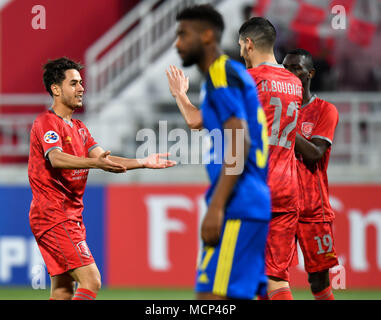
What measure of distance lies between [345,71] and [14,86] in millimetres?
7051

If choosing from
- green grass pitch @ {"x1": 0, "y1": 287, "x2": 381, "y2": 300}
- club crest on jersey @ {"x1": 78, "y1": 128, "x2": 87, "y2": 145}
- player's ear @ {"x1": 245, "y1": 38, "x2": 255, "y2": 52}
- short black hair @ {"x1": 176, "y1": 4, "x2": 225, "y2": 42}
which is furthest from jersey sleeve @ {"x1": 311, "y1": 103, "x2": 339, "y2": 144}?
green grass pitch @ {"x1": 0, "y1": 287, "x2": 381, "y2": 300}

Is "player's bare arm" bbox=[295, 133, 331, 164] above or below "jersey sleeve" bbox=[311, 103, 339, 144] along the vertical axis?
below

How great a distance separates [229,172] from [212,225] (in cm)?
31

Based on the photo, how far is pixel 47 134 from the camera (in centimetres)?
584

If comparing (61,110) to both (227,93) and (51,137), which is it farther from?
(227,93)

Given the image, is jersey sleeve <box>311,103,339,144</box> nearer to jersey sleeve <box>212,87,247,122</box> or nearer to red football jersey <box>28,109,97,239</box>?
red football jersey <box>28,109,97,239</box>

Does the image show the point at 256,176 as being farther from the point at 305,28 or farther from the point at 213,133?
the point at 305,28

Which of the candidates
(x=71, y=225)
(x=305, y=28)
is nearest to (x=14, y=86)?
(x=305, y=28)

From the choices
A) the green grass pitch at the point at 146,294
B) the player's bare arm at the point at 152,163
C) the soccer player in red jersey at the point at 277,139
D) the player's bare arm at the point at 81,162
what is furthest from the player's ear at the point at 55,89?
the green grass pitch at the point at 146,294

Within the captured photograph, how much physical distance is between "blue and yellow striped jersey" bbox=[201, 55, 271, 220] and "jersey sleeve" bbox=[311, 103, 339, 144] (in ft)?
6.69

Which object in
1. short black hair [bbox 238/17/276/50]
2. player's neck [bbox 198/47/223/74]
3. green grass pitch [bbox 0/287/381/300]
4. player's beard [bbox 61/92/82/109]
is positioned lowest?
green grass pitch [bbox 0/287/381/300]

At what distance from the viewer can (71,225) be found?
19.4 feet

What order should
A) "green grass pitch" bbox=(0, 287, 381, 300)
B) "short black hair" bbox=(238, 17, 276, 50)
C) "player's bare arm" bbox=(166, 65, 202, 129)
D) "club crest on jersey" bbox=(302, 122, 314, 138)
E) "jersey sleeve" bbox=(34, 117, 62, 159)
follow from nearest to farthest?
"player's bare arm" bbox=(166, 65, 202, 129)
"short black hair" bbox=(238, 17, 276, 50)
"jersey sleeve" bbox=(34, 117, 62, 159)
"club crest on jersey" bbox=(302, 122, 314, 138)
"green grass pitch" bbox=(0, 287, 381, 300)

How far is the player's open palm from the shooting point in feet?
13.4
